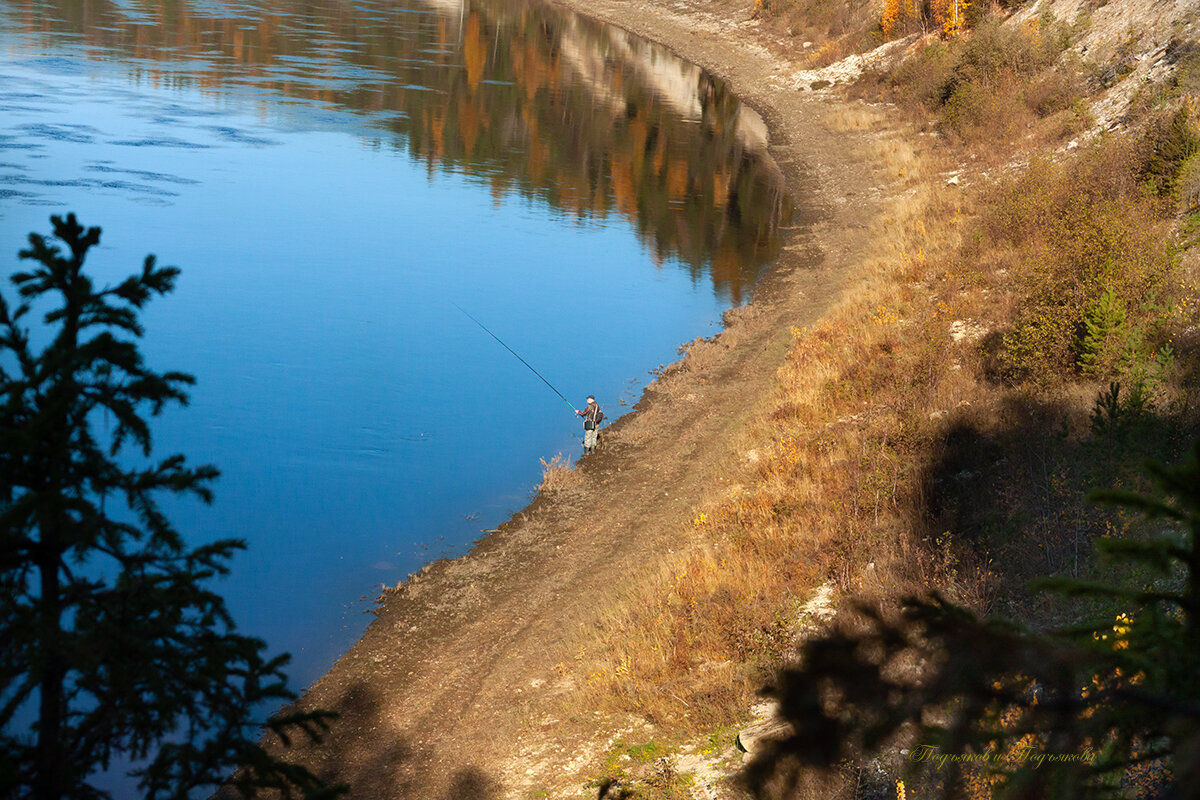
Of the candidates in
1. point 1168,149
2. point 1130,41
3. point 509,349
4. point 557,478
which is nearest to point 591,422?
point 557,478

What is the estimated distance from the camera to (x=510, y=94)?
51.0 m

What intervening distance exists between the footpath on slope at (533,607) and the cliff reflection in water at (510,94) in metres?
6.96

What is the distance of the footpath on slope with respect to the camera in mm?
10156

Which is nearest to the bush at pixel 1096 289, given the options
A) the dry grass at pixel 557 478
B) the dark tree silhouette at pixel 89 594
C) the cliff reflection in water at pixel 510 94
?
the dry grass at pixel 557 478

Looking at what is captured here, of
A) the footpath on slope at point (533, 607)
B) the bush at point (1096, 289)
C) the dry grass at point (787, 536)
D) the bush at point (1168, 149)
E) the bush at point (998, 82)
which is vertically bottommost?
the footpath on slope at point (533, 607)

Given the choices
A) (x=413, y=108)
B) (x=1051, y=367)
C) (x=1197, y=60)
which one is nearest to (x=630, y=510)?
(x=1051, y=367)

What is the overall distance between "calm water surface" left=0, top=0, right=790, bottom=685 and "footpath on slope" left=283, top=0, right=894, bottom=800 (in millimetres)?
924

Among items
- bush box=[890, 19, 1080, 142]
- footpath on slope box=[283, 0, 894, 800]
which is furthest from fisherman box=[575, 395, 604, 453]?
bush box=[890, 19, 1080, 142]

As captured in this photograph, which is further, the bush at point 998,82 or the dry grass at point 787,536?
the bush at point 998,82

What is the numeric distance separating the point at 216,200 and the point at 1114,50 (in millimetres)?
26813

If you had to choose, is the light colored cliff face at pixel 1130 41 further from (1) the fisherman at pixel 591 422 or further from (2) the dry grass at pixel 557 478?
(2) the dry grass at pixel 557 478

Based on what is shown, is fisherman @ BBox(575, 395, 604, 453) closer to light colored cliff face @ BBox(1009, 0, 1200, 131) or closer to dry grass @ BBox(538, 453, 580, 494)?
dry grass @ BBox(538, 453, 580, 494)

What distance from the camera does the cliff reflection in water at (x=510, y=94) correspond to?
35438mm

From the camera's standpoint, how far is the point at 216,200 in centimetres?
3098
